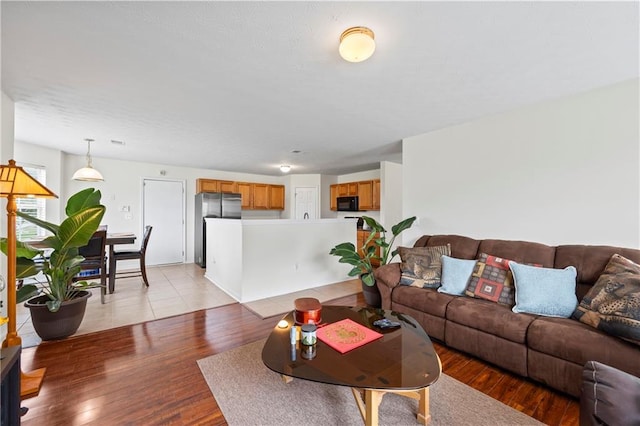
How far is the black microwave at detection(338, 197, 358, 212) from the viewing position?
6.64 metres

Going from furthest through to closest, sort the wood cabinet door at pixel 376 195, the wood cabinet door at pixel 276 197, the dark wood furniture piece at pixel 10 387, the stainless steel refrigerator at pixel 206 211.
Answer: the wood cabinet door at pixel 276 197 < the wood cabinet door at pixel 376 195 < the stainless steel refrigerator at pixel 206 211 < the dark wood furniture piece at pixel 10 387

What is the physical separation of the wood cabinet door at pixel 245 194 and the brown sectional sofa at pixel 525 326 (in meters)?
4.87

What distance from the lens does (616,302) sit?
5.57 feet

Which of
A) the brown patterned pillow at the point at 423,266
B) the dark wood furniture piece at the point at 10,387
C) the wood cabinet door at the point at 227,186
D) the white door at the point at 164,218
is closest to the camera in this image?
the dark wood furniture piece at the point at 10,387

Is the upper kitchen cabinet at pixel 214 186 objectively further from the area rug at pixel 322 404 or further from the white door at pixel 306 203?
the area rug at pixel 322 404

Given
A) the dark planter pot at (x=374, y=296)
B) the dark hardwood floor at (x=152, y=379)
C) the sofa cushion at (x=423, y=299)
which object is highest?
the sofa cushion at (x=423, y=299)

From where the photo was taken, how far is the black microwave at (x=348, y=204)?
6637 millimetres

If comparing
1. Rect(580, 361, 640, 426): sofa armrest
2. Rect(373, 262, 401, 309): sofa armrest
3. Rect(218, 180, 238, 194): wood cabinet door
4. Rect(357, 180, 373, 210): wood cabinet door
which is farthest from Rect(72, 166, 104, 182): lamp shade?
Rect(580, 361, 640, 426): sofa armrest

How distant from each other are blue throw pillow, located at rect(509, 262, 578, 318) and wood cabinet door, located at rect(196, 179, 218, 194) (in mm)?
6169

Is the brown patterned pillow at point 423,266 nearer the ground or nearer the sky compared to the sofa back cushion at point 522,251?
nearer the ground

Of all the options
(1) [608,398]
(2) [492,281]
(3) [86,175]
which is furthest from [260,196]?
(1) [608,398]

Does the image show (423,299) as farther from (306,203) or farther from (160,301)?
(306,203)

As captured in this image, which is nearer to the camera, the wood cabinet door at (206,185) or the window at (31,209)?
the window at (31,209)

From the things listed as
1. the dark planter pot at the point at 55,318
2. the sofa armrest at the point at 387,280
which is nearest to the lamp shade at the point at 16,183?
the dark planter pot at the point at 55,318
